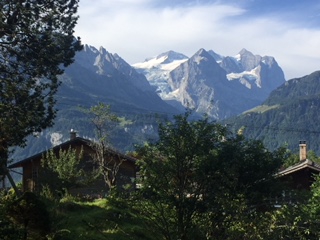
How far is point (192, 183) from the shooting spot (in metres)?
14.4

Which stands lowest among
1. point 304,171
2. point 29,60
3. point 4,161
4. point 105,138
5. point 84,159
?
point 84,159

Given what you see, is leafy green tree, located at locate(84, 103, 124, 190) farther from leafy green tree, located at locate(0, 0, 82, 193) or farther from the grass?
leafy green tree, located at locate(0, 0, 82, 193)

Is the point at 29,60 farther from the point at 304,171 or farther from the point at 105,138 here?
the point at 304,171

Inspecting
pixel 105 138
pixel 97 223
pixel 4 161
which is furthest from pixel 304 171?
pixel 4 161

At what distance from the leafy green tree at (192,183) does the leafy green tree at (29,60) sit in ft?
32.0

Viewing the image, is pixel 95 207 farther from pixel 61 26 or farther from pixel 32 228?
pixel 32 228

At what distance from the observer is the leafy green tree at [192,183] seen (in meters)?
13.9

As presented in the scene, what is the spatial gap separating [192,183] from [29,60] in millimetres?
14328

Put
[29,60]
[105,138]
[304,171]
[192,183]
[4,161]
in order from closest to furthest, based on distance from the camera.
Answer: [192,183] < [4,161] < [29,60] < [304,171] < [105,138]

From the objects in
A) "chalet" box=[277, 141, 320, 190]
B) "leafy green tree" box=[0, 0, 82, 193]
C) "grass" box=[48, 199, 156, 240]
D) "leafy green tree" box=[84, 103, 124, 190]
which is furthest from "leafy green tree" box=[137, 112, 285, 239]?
"leafy green tree" box=[84, 103, 124, 190]

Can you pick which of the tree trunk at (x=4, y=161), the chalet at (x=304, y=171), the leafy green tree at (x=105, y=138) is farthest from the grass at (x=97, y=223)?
the chalet at (x=304, y=171)

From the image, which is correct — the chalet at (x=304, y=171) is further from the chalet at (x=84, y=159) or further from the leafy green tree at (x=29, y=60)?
the leafy green tree at (x=29, y=60)

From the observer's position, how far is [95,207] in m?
32.3

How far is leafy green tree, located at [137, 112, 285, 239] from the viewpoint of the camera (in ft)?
45.5
